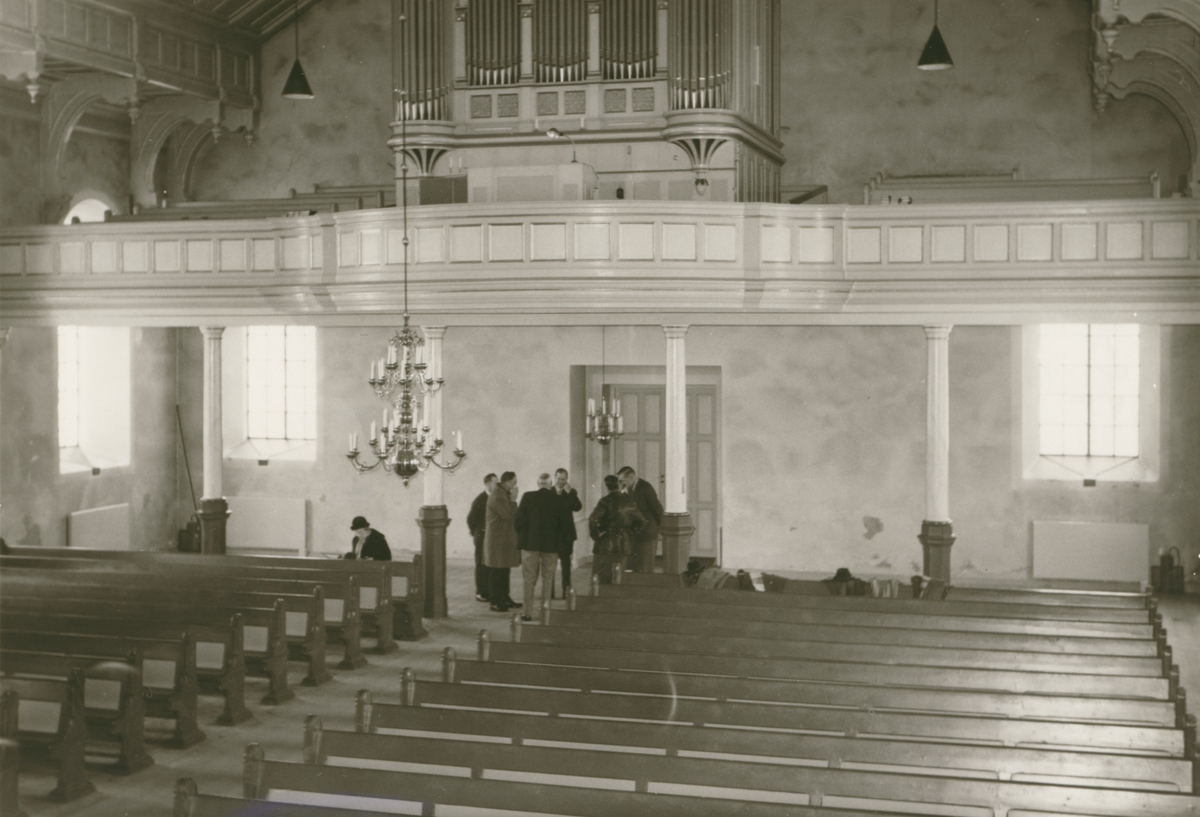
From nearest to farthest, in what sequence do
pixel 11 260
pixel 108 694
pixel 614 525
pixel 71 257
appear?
pixel 108 694, pixel 614 525, pixel 71 257, pixel 11 260

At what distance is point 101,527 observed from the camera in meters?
19.2

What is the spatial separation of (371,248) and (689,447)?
238 inches

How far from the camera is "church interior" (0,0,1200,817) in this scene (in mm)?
11055

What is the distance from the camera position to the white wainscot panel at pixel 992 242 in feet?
47.9

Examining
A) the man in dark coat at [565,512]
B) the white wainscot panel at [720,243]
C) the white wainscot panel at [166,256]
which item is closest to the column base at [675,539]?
the man in dark coat at [565,512]

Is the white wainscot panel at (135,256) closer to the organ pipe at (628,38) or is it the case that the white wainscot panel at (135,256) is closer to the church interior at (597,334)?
the church interior at (597,334)

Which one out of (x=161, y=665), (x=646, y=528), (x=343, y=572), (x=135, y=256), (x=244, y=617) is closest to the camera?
(x=161, y=665)

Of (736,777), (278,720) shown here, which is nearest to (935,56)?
(278,720)

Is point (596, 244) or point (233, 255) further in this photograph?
point (233, 255)

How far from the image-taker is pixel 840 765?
7.23 m

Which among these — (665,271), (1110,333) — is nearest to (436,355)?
(665,271)

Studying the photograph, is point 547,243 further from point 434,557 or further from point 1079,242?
point 1079,242

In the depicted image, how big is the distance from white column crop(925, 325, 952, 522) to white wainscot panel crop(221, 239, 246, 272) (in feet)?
27.2

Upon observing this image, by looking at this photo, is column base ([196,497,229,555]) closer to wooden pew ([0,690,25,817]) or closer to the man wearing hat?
the man wearing hat
